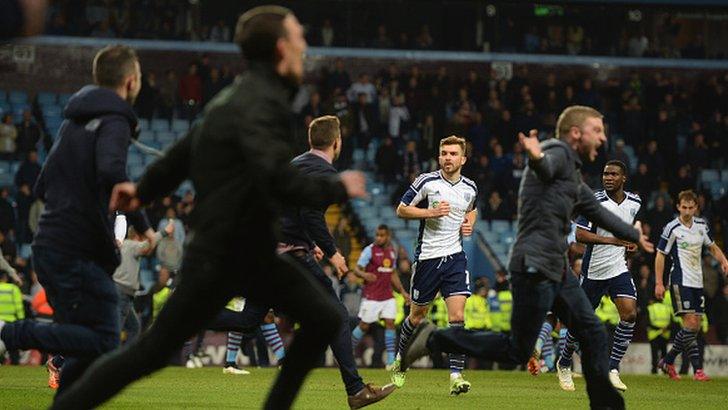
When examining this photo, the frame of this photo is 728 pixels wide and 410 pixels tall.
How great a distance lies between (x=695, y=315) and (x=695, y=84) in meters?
18.3

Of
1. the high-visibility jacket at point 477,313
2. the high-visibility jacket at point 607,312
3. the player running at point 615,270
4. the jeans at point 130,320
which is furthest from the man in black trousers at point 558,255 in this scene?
the high-visibility jacket at point 607,312

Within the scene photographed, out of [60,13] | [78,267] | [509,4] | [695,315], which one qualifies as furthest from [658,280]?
[60,13]

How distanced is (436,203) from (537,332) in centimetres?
583

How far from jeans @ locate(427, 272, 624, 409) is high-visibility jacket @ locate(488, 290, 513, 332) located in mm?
15029

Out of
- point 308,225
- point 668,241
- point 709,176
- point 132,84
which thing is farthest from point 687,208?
point 709,176

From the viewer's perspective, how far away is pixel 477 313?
24.1 meters

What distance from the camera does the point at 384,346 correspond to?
23.7 m

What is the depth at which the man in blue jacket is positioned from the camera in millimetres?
7656

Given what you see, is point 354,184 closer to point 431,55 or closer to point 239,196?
point 239,196

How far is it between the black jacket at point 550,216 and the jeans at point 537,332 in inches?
4.2

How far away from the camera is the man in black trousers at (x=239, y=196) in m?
6.35

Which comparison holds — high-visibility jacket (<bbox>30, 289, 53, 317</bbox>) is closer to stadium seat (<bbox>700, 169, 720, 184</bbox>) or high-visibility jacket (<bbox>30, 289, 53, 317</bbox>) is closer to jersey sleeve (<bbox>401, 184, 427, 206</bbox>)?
jersey sleeve (<bbox>401, 184, 427, 206</bbox>)

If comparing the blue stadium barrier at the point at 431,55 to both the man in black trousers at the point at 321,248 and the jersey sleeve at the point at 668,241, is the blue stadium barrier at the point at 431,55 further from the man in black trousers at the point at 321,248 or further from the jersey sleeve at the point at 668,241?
the man in black trousers at the point at 321,248

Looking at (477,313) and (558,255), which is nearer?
(558,255)
